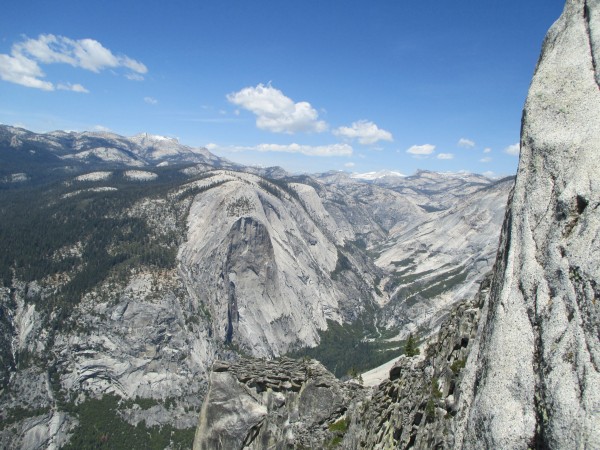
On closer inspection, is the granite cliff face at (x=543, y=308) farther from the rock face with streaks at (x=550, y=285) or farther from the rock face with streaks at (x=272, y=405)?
the rock face with streaks at (x=272, y=405)

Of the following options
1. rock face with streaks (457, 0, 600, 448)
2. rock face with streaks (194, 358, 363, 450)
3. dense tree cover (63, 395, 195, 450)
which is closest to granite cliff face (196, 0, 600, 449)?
rock face with streaks (457, 0, 600, 448)

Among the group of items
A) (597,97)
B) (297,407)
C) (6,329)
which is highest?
(597,97)

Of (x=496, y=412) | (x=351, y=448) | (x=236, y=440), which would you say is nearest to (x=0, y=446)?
(x=236, y=440)

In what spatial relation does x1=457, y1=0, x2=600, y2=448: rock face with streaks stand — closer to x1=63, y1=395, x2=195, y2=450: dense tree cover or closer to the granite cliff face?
the granite cliff face

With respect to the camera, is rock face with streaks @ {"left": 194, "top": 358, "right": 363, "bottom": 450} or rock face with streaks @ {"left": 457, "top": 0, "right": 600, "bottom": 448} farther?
rock face with streaks @ {"left": 194, "top": 358, "right": 363, "bottom": 450}

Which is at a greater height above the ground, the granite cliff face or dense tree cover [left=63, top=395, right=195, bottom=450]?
the granite cliff face

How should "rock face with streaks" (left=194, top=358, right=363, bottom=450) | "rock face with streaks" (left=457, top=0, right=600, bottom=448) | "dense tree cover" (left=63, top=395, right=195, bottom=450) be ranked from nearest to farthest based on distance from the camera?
"rock face with streaks" (left=457, top=0, right=600, bottom=448), "rock face with streaks" (left=194, top=358, right=363, bottom=450), "dense tree cover" (left=63, top=395, right=195, bottom=450)

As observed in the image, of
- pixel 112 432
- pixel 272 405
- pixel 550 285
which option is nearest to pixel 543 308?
pixel 550 285

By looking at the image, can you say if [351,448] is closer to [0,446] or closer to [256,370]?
[256,370]
